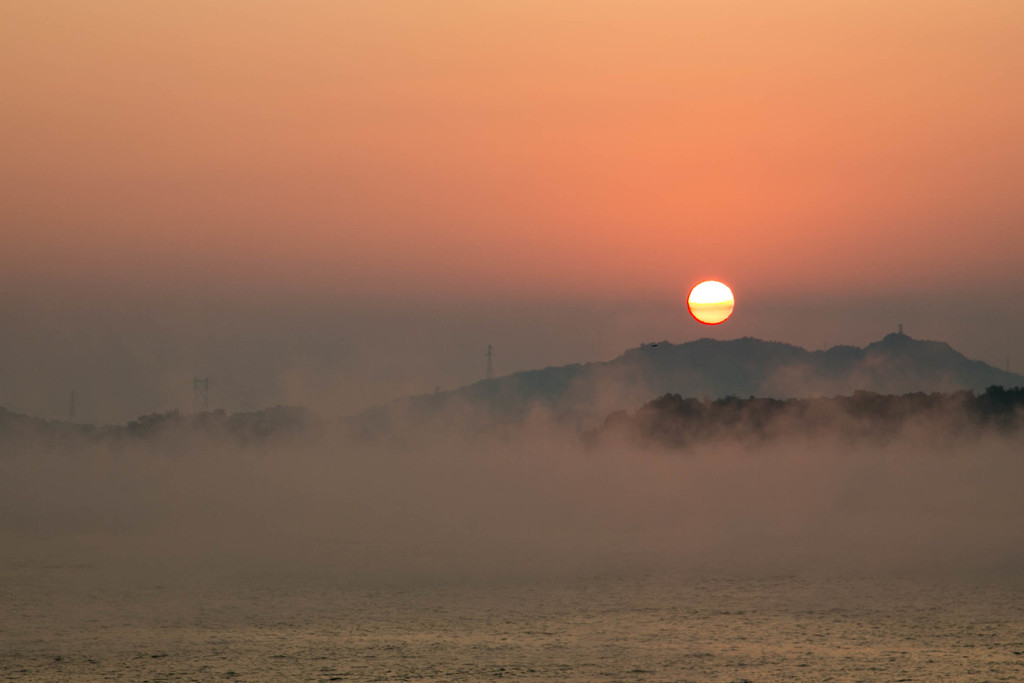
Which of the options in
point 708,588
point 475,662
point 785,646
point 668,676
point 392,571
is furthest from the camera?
point 392,571

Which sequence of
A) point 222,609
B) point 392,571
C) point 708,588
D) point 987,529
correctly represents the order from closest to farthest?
point 222,609, point 708,588, point 392,571, point 987,529

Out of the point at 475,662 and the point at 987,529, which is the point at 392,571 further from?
the point at 987,529

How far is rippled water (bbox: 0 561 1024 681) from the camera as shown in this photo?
4494cm

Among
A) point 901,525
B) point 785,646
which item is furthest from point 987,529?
point 785,646

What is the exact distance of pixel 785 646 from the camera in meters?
50.6

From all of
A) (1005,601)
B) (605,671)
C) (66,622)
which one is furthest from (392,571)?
(605,671)

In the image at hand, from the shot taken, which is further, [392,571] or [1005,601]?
[392,571]

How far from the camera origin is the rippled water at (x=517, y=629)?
147 ft

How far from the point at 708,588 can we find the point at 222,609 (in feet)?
101

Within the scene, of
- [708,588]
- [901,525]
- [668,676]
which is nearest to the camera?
[668,676]

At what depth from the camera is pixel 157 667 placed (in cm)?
4591

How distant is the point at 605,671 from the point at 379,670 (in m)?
8.41

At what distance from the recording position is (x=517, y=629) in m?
56.9

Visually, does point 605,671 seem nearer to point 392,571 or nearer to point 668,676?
point 668,676
